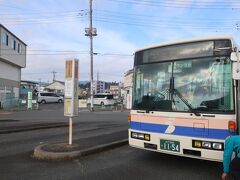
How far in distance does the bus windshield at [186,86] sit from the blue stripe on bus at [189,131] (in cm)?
39

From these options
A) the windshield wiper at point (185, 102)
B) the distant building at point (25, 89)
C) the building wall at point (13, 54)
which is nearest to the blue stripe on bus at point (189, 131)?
the windshield wiper at point (185, 102)

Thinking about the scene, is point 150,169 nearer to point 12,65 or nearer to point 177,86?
point 177,86

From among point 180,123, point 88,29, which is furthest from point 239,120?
point 88,29

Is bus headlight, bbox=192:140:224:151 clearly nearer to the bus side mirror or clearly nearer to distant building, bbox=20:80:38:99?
the bus side mirror

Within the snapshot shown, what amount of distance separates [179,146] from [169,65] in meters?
1.88

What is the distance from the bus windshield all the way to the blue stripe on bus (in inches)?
15.5

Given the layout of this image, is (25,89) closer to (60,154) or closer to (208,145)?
(60,154)

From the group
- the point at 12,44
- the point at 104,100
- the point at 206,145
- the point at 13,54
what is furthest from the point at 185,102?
the point at 13,54

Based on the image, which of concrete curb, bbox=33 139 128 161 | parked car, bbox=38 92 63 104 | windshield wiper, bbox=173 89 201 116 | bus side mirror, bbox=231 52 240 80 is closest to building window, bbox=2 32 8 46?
parked car, bbox=38 92 63 104

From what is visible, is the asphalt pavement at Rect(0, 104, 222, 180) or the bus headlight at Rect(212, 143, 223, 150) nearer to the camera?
the bus headlight at Rect(212, 143, 223, 150)

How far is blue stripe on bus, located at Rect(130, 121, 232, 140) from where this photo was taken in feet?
24.6

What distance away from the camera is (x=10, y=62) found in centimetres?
5612

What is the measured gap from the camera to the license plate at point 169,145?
8117 millimetres

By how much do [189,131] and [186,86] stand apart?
3.23 ft
